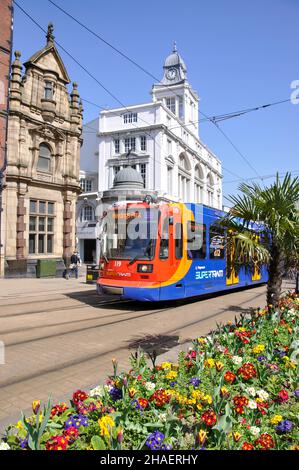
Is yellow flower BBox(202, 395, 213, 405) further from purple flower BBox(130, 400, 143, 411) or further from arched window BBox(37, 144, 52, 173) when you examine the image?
arched window BBox(37, 144, 52, 173)

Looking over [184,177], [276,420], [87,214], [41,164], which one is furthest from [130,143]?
[276,420]

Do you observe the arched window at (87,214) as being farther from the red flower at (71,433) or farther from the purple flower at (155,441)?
the purple flower at (155,441)

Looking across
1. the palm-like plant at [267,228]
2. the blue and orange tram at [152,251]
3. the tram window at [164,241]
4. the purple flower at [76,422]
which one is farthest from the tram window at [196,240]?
the purple flower at [76,422]

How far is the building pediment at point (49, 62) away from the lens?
22.9 metres

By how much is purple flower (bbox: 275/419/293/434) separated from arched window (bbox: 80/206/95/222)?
39.8m

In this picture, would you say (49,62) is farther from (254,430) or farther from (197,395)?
(254,430)

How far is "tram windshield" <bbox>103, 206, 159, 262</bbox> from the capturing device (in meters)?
10.4

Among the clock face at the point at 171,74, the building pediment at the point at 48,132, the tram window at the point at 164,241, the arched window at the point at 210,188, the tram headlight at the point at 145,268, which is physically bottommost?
the tram headlight at the point at 145,268

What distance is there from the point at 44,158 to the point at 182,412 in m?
23.2

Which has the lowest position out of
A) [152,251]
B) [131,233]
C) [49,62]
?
[152,251]

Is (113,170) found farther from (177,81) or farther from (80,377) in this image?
(80,377)

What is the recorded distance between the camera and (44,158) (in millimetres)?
23828

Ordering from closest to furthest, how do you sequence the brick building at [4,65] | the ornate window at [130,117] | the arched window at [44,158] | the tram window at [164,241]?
the tram window at [164,241]
the brick building at [4,65]
the arched window at [44,158]
the ornate window at [130,117]

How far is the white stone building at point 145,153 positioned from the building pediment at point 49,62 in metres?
10.2
